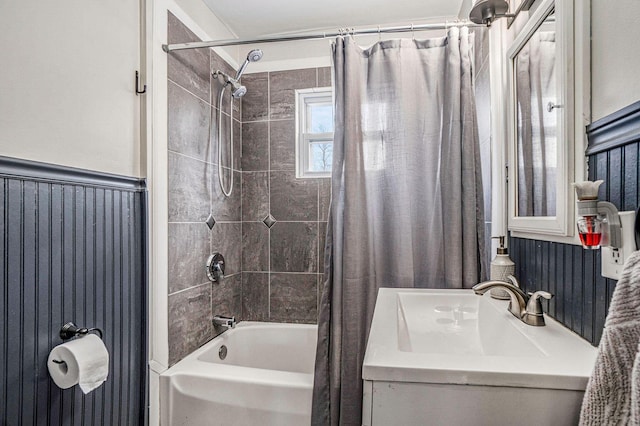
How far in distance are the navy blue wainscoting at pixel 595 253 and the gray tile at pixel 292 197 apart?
1.54m

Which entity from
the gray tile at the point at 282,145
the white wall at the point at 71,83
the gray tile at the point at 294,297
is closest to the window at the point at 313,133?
the gray tile at the point at 282,145

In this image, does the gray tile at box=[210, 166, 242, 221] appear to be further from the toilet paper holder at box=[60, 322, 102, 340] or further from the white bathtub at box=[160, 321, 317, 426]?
the toilet paper holder at box=[60, 322, 102, 340]

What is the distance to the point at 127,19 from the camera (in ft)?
4.99

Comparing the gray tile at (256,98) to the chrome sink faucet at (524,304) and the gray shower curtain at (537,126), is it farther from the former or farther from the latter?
the chrome sink faucet at (524,304)

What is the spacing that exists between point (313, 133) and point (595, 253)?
1.95m

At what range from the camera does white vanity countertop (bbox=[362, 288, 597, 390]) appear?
615 mm

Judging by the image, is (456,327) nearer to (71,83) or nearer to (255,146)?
(71,83)

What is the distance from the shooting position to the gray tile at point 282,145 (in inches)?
96.3

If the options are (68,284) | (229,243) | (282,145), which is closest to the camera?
(68,284)

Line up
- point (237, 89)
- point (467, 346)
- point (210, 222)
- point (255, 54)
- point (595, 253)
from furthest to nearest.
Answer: point (237, 89) < point (210, 222) < point (255, 54) < point (467, 346) < point (595, 253)

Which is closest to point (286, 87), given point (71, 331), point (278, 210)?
point (278, 210)

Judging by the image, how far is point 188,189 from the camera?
6.26 ft

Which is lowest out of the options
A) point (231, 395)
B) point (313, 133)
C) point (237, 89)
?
point (231, 395)

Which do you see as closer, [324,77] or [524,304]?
[524,304]
